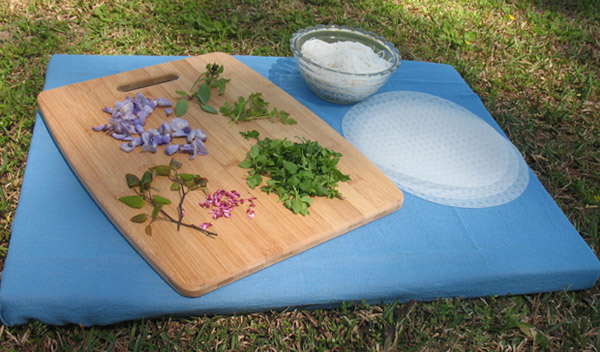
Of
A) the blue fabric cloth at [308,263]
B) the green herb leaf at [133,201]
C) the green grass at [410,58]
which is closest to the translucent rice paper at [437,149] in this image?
the blue fabric cloth at [308,263]

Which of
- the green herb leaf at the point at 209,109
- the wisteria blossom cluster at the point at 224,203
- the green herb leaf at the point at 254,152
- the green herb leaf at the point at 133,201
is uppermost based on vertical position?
the green herb leaf at the point at 254,152

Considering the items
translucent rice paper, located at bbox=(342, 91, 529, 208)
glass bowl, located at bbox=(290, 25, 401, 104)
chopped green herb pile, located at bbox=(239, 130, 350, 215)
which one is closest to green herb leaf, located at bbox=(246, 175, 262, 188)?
chopped green herb pile, located at bbox=(239, 130, 350, 215)

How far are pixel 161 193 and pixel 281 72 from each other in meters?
0.92

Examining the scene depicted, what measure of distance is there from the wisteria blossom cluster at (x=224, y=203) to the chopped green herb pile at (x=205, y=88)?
0.42 meters

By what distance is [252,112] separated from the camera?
1798 millimetres

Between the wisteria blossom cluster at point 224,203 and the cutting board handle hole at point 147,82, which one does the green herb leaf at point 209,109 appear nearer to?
the cutting board handle hole at point 147,82

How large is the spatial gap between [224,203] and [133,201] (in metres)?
0.24

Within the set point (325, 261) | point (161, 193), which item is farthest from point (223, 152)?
point (325, 261)

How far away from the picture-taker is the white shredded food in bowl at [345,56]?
6.27ft

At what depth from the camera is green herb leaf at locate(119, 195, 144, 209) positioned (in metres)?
1.40

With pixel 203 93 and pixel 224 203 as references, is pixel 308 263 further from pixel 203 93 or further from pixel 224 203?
pixel 203 93

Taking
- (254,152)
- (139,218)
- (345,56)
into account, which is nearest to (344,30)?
(345,56)

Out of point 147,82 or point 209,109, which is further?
point 147,82

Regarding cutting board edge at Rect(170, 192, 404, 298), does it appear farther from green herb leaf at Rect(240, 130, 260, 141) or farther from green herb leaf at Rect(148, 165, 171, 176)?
green herb leaf at Rect(240, 130, 260, 141)
